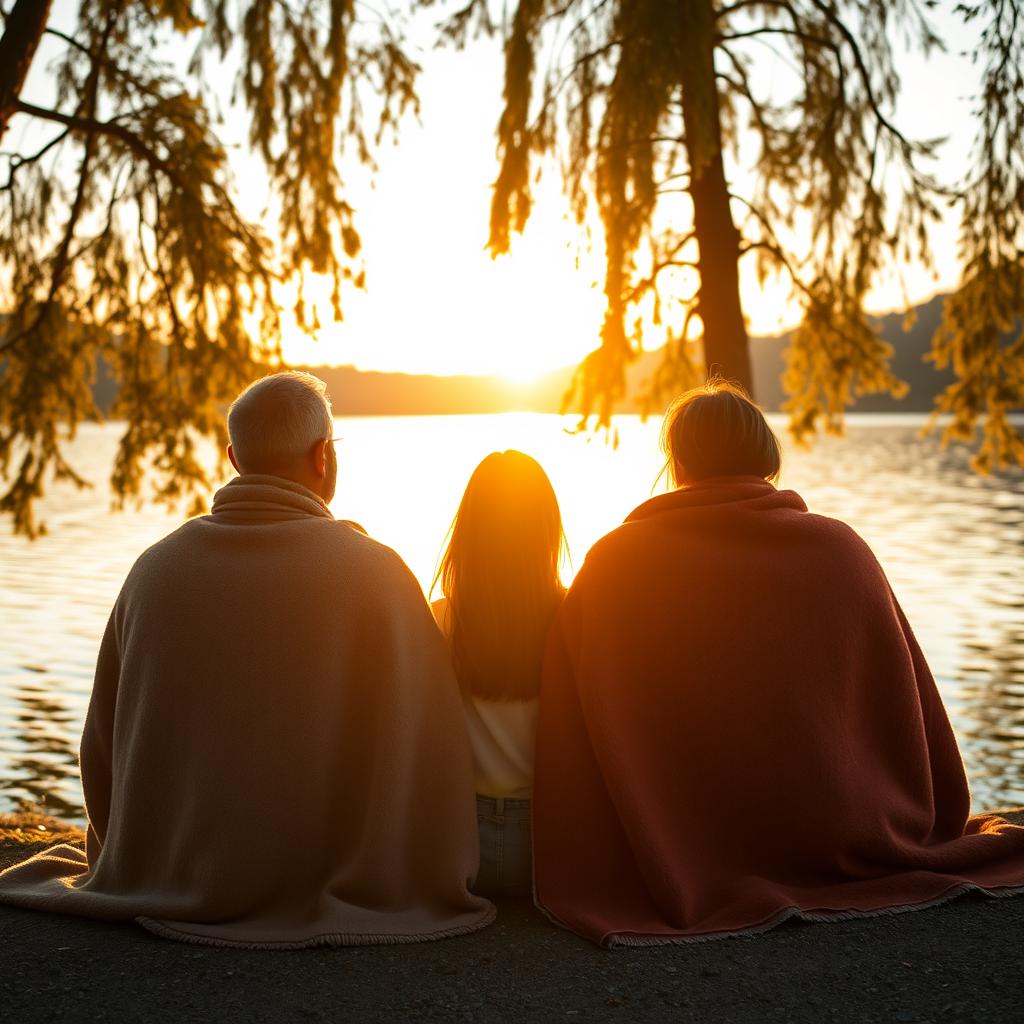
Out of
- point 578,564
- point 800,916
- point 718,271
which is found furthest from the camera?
point 578,564

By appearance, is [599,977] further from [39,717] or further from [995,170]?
[39,717]

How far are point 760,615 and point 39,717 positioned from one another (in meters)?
6.80

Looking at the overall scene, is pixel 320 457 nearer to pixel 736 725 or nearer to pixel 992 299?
pixel 736 725

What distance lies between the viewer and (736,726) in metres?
3.09

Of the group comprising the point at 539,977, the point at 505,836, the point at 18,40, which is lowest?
the point at 539,977

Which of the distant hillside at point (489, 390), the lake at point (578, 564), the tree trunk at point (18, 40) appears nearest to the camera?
the tree trunk at point (18, 40)

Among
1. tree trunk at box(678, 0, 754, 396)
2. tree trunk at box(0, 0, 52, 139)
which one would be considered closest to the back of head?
tree trunk at box(678, 0, 754, 396)

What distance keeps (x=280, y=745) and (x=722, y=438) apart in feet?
4.73

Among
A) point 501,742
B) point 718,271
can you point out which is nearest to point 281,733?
point 501,742

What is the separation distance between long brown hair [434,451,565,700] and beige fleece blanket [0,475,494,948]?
18 centimetres

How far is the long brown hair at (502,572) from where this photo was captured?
10.4ft

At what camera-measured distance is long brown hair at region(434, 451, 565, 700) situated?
317 cm

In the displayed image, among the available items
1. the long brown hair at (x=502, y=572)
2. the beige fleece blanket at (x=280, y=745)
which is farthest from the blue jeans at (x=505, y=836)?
the long brown hair at (x=502, y=572)

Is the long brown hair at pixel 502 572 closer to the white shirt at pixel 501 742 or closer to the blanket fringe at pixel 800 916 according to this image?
the white shirt at pixel 501 742
